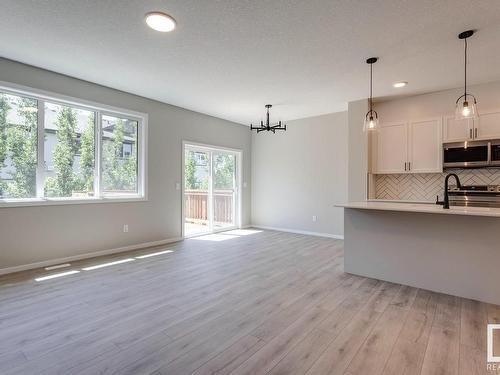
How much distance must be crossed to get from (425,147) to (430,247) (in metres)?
2.07

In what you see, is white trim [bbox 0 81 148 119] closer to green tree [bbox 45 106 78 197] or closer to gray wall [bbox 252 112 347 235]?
green tree [bbox 45 106 78 197]

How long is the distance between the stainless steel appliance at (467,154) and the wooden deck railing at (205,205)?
4.59 m

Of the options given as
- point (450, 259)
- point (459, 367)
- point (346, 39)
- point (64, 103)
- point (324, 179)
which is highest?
point (346, 39)

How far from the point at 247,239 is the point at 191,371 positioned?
13.1ft

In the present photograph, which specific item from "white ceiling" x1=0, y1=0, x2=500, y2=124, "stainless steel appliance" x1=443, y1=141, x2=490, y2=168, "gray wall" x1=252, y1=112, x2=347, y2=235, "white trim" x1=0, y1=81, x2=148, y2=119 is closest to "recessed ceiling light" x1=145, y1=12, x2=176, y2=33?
"white ceiling" x1=0, y1=0, x2=500, y2=124

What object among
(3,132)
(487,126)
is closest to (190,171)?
(3,132)

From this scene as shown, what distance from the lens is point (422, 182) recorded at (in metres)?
Answer: 4.64

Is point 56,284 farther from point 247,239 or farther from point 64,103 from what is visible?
point 247,239

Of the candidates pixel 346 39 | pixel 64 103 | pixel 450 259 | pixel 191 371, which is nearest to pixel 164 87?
pixel 64 103

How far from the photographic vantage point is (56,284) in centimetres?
315

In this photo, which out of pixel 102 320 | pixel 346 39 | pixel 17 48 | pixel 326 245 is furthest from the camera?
pixel 326 245

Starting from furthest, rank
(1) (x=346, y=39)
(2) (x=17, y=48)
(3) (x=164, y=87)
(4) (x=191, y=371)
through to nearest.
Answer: (3) (x=164, y=87), (2) (x=17, y=48), (1) (x=346, y=39), (4) (x=191, y=371)

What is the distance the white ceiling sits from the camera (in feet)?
7.75

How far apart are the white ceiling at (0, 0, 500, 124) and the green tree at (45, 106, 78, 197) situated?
2.23ft
